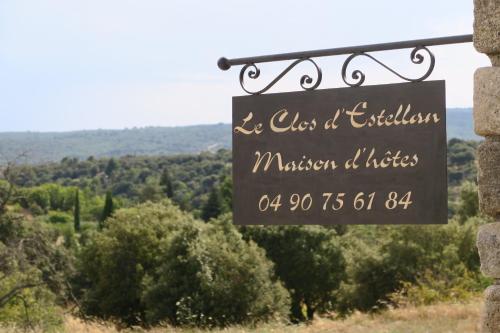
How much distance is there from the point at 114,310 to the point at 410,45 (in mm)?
29643

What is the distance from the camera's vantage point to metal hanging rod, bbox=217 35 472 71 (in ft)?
11.1

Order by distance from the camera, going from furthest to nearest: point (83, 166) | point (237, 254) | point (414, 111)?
point (83, 166) → point (237, 254) → point (414, 111)

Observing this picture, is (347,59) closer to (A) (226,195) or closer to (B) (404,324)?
(B) (404,324)

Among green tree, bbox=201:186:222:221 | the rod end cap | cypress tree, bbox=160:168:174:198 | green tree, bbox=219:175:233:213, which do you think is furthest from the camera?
cypress tree, bbox=160:168:174:198

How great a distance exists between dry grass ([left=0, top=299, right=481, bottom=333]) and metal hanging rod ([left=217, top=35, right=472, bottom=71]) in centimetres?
1043

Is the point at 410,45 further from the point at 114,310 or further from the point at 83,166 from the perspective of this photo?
the point at 83,166

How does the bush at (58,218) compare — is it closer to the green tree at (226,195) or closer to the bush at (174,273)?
the green tree at (226,195)

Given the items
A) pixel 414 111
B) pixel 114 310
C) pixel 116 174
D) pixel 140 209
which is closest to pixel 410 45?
pixel 414 111

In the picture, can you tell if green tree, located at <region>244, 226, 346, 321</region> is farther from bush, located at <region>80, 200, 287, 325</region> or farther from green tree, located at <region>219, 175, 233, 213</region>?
green tree, located at <region>219, 175, 233, 213</region>

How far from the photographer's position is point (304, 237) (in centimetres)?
3391

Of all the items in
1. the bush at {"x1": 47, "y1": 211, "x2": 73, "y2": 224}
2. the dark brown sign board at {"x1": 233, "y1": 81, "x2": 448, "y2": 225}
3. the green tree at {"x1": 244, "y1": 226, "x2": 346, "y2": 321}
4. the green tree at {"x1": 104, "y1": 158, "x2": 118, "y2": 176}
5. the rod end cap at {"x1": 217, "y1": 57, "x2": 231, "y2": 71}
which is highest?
the rod end cap at {"x1": 217, "y1": 57, "x2": 231, "y2": 71}

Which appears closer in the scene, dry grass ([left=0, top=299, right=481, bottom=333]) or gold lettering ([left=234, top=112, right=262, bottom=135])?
gold lettering ([left=234, top=112, right=262, bottom=135])

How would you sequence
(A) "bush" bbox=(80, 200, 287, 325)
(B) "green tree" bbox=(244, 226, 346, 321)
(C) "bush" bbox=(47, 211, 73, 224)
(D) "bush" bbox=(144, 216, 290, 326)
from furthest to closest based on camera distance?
(C) "bush" bbox=(47, 211, 73, 224) < (B) "green tree" bbox=(244, 226, 346, 321) < (A) "bush" bbox=(80, 200, 287, 325) < (D) "bush" bbox=(144, 216, 290, 326)

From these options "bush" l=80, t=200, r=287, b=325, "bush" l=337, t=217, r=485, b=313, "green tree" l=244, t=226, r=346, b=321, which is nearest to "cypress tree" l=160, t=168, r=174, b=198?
"bush" l=80, t=200, r=287, b=325
